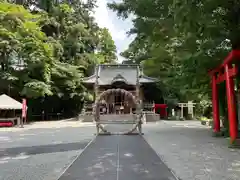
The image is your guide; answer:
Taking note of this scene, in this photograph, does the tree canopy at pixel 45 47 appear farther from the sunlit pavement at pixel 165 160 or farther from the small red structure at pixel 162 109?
the sunlit pavement at pixel 165 160

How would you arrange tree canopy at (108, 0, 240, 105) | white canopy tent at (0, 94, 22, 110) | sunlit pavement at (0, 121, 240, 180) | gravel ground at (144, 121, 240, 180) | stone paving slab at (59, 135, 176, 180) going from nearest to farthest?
stone paving slab at (59, 135, 176, 180) → gravel ground at (144, 121, 240, 180) → sunlit pavement at (0, 121, 240, 180) → tree canopy at (108, 0, 240, 105) → white canopy tent at (0, 94, 22, 110)

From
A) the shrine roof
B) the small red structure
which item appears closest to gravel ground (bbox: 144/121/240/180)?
the shrine roof

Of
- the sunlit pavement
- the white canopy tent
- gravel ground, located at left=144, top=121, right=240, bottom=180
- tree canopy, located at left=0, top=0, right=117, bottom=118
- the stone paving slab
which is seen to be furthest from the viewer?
tree canopy, located at left=0, top=0, right=117, bottom=118

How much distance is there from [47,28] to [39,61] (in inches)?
294

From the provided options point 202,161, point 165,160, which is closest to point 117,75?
point 165,160

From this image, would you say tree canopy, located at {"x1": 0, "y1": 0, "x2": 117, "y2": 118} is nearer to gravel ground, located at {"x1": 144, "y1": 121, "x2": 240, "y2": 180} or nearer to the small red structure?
the small red structure

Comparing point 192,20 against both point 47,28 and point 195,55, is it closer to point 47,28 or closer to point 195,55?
point 195,55

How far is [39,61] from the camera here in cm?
2156

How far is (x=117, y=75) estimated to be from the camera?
82.1 feet

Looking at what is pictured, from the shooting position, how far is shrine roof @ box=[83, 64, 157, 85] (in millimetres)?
25214

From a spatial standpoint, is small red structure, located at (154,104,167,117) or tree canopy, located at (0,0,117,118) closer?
tree canopy, located at (0,0,117,118)

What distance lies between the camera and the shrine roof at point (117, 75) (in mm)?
25214

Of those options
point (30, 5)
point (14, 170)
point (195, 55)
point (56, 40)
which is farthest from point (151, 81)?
point (14, 170)

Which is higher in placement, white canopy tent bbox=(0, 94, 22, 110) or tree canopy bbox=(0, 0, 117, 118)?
tree canopy bbox=(0, 0, 117, 118)
